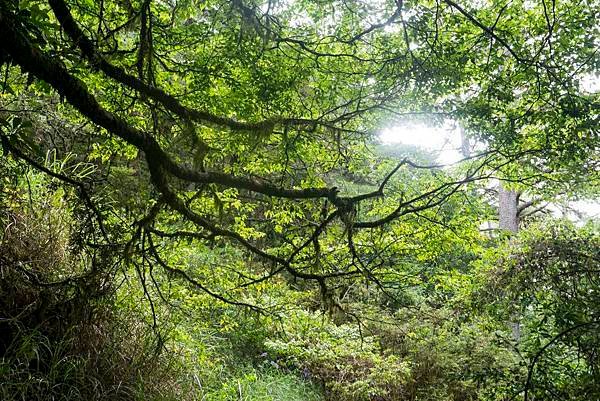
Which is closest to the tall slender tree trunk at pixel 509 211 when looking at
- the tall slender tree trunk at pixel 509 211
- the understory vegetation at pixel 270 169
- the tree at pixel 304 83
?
the tall slender tree trunk at pixel 509 211

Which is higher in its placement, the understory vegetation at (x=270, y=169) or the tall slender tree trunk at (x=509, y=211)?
the tall slender tree trunk at (x=509, y=211)

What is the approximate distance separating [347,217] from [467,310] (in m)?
2.82

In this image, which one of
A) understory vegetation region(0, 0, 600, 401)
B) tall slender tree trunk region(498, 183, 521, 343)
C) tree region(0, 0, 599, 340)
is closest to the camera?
understory vegetation region(0, 0, 600, 401)

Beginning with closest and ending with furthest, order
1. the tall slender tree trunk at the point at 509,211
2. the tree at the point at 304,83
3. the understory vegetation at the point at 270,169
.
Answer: the understory vegetation at the point at 270,169
the tree at the point at 304,83
the tall slender tree trunk at the point at 509,211

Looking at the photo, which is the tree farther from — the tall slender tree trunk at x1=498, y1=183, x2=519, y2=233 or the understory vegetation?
the tall slender tree trunk at x1=498, y1=183, x2=519, y2=233

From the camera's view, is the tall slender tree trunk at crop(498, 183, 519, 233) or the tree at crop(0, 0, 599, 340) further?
the tall slender tree trunk at crop(498, 183, 519, 233)

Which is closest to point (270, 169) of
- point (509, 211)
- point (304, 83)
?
point (304, 83)

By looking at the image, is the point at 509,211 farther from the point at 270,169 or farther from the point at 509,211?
the point at 270,169

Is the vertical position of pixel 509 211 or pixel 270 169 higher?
pixel 509 211

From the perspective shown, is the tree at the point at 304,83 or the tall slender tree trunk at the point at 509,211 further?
the tall slender tree trunk at the point at 509,211

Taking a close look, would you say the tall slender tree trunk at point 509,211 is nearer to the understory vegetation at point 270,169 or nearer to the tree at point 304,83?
the understory vegetation at point 270,169

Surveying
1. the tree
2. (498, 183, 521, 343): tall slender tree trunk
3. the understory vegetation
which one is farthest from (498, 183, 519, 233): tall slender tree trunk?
the tree

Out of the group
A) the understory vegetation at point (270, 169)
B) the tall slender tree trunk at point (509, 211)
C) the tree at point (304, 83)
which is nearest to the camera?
the understory vegetation at point (270, 169)

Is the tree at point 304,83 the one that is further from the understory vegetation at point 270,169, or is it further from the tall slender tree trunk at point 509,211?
the tall slender tree trunk at point 509,211
